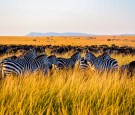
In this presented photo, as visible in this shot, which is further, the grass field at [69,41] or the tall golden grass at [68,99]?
the grass field at [69,41]

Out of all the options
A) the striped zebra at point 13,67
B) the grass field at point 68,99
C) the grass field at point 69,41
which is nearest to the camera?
the grass field at point 68,99

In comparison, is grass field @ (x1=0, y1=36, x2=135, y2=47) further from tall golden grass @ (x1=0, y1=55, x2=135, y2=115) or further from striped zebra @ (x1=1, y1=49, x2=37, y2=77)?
tall golden grass @ (x1=0, y1=55, x2=135, y2=115)

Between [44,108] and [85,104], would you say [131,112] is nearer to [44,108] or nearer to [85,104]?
[85,104]

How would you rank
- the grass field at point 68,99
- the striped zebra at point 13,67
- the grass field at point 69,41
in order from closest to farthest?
the grass field at point 68,99, the striped zebra at point 13,67, the grass field at point 69,41

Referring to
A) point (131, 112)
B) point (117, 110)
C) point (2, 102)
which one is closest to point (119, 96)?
point (131, 112)

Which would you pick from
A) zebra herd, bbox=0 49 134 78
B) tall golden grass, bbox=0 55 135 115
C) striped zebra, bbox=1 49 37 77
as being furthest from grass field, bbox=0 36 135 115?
striped zebra, bbox=1 49 37 77

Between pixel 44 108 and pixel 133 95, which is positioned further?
pixel 133 95

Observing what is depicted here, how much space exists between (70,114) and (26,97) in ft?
3.14

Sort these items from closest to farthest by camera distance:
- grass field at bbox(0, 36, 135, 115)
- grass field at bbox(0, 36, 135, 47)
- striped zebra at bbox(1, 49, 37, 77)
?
grass field at bbox(0, 36, 135, 115) < striped zebra at bbox(1, 49, 37, 77) < grass field at bbox(0, 36, 135, 47)

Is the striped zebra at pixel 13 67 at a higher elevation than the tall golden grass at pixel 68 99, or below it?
below

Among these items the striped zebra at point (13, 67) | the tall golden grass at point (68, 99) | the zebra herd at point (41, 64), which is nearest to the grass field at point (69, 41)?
the zebra herd at point (41, 64)

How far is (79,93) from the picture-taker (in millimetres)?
6121

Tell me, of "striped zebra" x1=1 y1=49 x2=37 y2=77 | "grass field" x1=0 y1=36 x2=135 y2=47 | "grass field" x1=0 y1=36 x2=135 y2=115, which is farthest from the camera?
"grass field" x1=0 y1=36 x2=135 y2=47

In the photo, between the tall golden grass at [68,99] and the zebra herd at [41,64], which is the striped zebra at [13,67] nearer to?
the zebra herd at [41,64]
